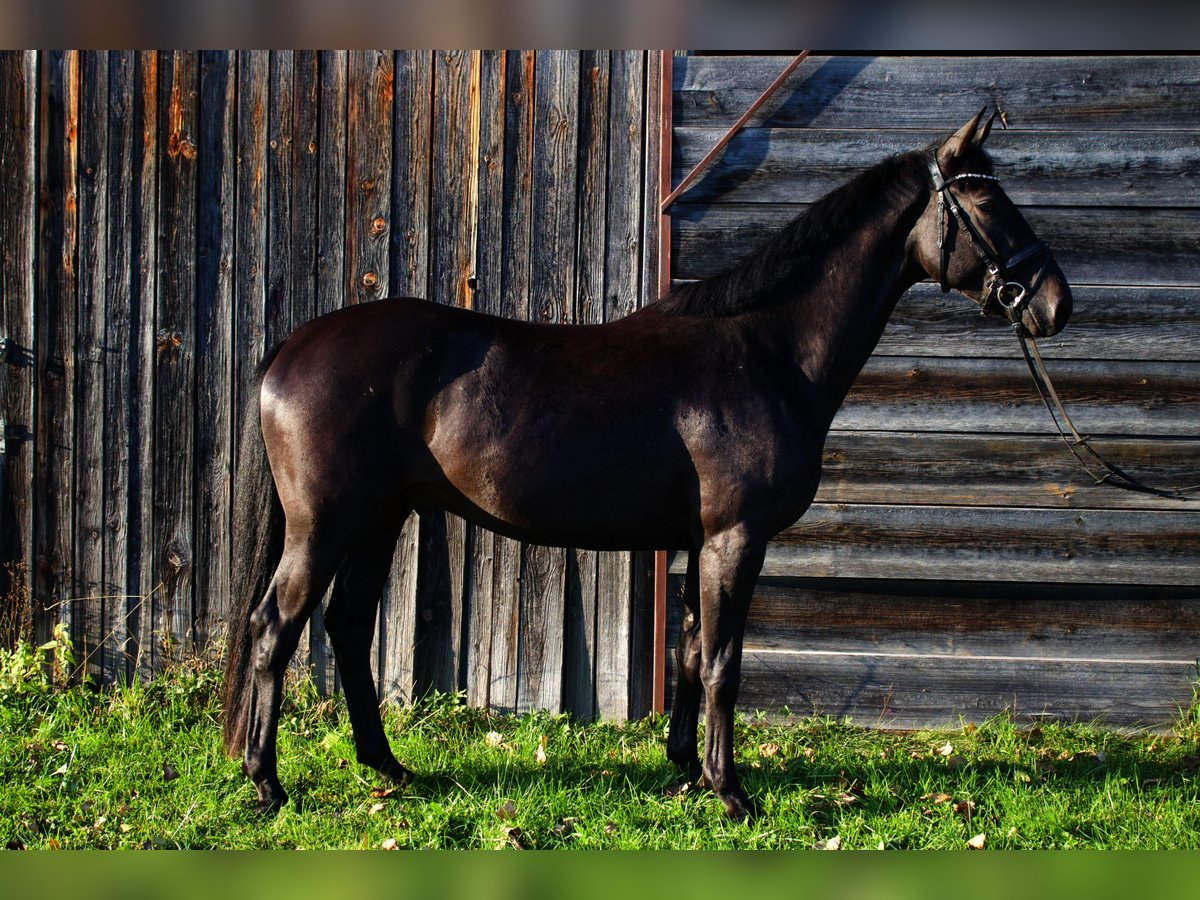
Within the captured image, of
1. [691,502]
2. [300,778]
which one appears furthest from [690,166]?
[300,778]

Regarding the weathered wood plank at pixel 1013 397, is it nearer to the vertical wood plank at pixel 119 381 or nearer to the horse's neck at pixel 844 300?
the horse's neck at pixel 844 300

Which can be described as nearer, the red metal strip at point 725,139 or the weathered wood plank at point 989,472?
the red metal strip at point 725,139

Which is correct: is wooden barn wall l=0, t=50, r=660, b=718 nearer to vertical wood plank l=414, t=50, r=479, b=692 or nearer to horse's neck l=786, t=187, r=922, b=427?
vertical wood plank l=414, t=50, r=479, b=692

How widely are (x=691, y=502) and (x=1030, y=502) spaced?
7.21ft

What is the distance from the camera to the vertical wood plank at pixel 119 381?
488 centimetres

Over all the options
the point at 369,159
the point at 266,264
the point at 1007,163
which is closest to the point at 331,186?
the point at 369,159

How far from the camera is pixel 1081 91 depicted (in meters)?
4.85

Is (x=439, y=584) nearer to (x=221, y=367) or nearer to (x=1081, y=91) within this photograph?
(x=221, y=367)

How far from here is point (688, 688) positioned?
4152 mm

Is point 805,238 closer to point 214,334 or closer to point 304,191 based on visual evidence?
point 304,191

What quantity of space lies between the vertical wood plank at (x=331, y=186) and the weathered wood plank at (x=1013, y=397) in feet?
8.98

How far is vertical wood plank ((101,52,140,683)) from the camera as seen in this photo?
4883 millimetres

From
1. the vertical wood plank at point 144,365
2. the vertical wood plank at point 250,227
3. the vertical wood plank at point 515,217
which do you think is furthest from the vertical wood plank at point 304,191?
the vertical wood plank at point 515,217

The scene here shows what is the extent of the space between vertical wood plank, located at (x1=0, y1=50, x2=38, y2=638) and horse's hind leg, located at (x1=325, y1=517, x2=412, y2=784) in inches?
81.1
